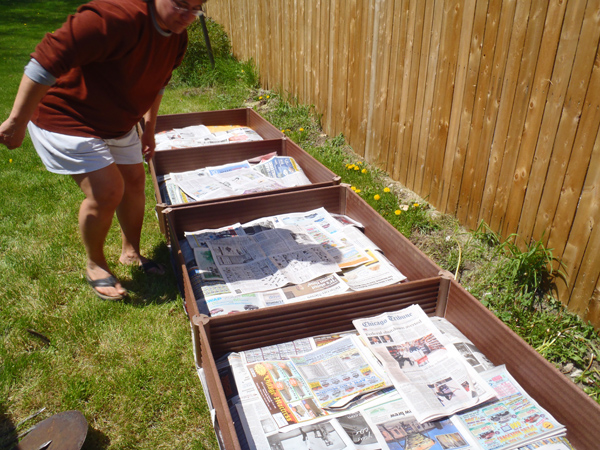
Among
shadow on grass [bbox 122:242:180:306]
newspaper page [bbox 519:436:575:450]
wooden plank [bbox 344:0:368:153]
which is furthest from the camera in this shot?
wooden plank [bbox 344:0:368:153]

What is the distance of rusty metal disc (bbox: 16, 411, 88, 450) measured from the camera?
174 cm

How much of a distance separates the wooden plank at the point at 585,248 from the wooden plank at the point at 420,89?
4.45 ft

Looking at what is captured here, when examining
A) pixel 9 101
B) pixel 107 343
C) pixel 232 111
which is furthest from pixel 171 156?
pixel 9 101

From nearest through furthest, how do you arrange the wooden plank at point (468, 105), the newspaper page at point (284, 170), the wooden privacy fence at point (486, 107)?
the wooden privacy fence at point (486, 107)
the wooden plank at point (468, 105)
the newspaper page at point (284, 170)

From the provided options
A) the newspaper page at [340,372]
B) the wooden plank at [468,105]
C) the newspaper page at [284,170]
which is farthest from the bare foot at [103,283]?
the wooden plank at [468,105]

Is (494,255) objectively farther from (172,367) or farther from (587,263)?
(172,367)

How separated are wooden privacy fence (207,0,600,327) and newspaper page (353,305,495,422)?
85cm

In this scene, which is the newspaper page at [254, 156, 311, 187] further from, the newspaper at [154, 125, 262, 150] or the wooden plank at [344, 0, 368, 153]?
the wooden plank at [344, 0, 368, 153]

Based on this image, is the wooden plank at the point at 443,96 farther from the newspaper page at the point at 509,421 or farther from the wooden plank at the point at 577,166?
the newspaper page at the point at 509,421

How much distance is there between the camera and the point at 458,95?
10.0 feet

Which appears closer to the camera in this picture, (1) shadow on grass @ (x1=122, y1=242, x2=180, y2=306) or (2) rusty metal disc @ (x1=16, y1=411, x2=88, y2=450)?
(2) rusty metal disc @ (x1=16, y1=411, x2=88, y2=450)

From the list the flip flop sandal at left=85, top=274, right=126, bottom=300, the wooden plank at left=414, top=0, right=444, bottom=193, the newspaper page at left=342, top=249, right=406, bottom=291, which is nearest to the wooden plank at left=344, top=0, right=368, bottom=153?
the wooden plank at left=414, top=0, right=444, bottom=193

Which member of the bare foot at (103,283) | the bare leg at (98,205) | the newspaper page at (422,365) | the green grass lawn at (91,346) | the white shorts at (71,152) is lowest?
the green grass lawn at (91,346)

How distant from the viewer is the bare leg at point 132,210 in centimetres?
271
